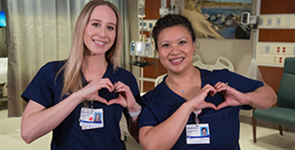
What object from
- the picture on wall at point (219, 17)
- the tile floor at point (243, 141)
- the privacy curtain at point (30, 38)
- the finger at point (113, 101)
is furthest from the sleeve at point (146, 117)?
the picture on wall at point (219, 17)

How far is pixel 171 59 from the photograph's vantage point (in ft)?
5.34

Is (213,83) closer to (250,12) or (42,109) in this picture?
(42,109)

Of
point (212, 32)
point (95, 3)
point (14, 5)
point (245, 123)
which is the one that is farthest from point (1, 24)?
point (245, 123)

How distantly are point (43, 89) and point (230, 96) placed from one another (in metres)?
1.02

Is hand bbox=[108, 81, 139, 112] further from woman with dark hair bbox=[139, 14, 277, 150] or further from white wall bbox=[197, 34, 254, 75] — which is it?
white wall bbox=[197, 34, 254, 75]

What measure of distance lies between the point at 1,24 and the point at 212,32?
3583mm

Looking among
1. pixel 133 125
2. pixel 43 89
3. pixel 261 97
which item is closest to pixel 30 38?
pixel 43 89

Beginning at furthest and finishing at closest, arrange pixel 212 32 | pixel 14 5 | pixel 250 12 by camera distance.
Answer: pixel 212 32 → pixel 250 12 → pixel 14 5

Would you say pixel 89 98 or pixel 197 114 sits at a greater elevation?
pixel 89 98

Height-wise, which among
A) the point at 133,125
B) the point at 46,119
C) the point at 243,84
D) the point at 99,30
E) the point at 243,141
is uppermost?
the point at 99,30

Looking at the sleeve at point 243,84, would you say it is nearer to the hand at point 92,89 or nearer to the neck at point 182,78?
the neck at point 182,78

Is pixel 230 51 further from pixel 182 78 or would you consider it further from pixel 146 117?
pixel 146 117

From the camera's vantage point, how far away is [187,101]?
4.96 feet

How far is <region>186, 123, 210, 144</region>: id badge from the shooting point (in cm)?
154
